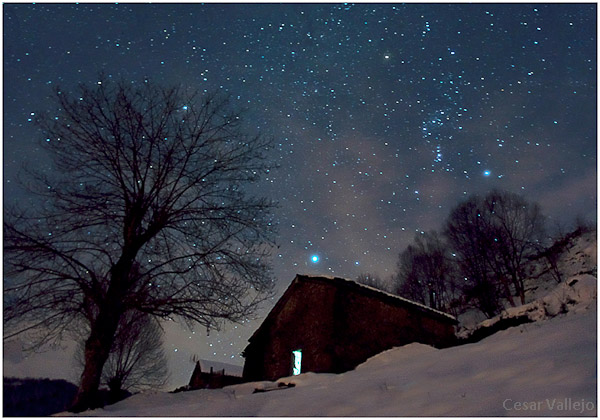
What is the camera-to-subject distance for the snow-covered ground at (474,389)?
4.08 m

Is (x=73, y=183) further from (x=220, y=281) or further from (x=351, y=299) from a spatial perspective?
(x=351, y=299)

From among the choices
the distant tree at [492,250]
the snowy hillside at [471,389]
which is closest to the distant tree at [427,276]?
the distant tree at [492,250]

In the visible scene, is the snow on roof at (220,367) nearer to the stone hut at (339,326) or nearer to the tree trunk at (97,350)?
the stone hut at (339,326)

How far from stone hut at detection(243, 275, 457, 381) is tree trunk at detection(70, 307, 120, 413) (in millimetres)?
8413

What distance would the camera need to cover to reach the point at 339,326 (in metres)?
16.3

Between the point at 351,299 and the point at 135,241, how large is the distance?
9.40 metres

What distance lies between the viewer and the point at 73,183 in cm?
1046

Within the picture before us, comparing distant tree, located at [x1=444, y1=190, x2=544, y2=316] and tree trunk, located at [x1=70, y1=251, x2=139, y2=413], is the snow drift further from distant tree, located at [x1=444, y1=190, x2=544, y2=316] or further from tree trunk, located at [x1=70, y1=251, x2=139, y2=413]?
distant tree, located at [x1=444, y1=190, x2=544, y2=316]

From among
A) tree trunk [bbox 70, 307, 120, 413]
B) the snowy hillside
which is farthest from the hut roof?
tree trunk [bbox 70, 307, 120, 413]

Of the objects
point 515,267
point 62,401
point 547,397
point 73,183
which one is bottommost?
point 62,401

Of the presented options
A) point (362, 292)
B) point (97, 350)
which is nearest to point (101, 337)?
point (97, 350)

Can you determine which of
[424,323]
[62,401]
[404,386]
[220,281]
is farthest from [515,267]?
[62,401]

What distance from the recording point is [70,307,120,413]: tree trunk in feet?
30.8

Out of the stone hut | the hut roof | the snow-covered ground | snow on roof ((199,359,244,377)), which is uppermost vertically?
the hut roof
